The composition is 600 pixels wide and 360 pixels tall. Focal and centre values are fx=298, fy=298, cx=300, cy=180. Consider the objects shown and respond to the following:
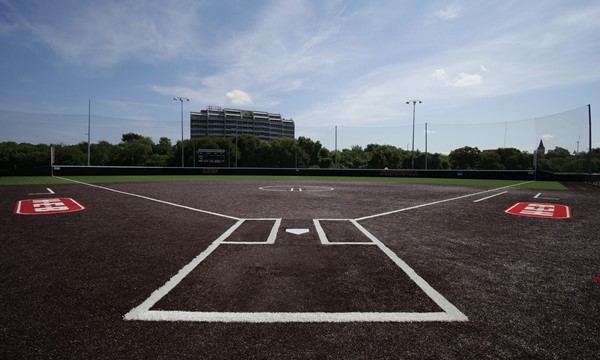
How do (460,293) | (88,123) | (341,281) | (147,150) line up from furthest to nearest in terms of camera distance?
(147,150), (88,123), (341,281), (460,293)

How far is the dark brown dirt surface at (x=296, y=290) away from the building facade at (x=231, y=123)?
163662 mm

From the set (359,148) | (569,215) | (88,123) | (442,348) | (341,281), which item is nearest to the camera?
(442,348)

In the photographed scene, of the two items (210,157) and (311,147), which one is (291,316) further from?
(311,147)

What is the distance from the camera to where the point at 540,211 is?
984 cm

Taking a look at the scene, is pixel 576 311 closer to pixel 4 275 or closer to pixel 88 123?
pixel 4 275

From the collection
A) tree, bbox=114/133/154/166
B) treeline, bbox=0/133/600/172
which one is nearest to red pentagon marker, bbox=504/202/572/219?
treeline, bbox=0/133/600/172

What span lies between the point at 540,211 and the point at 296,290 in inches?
401

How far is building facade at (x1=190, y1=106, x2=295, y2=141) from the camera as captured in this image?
550 ft

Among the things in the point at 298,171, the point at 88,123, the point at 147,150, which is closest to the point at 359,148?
the point at 147,150

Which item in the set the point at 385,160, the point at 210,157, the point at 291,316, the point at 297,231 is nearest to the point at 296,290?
the point at 291,316

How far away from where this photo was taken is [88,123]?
39.1 meters

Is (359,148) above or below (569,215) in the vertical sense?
above

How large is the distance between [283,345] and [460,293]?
2227 mm

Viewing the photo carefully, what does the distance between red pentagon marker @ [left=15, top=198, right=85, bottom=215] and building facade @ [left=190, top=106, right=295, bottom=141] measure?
6190 inches
